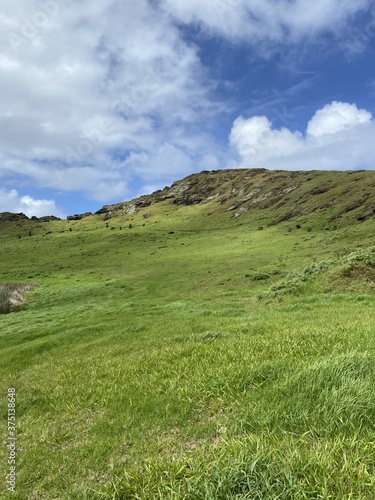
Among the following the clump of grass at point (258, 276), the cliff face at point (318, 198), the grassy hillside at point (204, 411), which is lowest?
the grassy hillside at point (204, 411)

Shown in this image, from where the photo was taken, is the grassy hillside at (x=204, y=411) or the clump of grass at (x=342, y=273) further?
the clump of grass at (x=342, y=273)

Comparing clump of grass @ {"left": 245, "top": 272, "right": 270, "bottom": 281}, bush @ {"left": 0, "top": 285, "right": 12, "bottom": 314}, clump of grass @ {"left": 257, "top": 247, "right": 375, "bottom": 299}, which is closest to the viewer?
clump of grass @ {"left": 257, "top": 247, "right": 375, "bottom": 299}

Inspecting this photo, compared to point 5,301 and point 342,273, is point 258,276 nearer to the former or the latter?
point 342,273

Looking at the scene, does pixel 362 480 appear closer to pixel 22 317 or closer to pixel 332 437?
pixel 332 437

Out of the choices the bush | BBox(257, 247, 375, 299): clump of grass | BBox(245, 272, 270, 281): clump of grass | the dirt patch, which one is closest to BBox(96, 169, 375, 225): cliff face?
BBox(245, 272, 270, 281): clump of grass

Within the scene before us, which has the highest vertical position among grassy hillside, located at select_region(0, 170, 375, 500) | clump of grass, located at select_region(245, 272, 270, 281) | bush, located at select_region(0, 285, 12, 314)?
bush, located at select_region(0, 285, 12, 314)

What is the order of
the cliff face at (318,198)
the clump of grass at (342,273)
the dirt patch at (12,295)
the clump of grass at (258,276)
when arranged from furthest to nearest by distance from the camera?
1. the cliff face at (318,198)
2. the dirt patch at (12,295)
3. the clump of grass at (258,276)
4. the clump of grass at (342,273)

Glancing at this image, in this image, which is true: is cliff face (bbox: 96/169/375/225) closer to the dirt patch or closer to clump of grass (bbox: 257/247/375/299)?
clump of grass (bbox: 257/247/375/299)

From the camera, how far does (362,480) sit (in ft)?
15.0

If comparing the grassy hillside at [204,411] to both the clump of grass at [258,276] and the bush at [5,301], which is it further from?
the bush at [5,301]

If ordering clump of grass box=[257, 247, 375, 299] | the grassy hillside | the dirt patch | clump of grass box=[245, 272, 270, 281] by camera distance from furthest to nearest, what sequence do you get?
1. the dirt patch
2. clump of grass box=[245, 272, 270, 281]
3. clump of grass box=[257, 247, 375, 299]
4. the grassy hillside

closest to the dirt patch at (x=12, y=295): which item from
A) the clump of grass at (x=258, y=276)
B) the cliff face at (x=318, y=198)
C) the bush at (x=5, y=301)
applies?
the bush at (x=5, y=301)

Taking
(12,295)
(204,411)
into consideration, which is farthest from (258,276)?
(12,295)

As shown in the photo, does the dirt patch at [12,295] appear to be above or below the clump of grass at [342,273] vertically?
above
